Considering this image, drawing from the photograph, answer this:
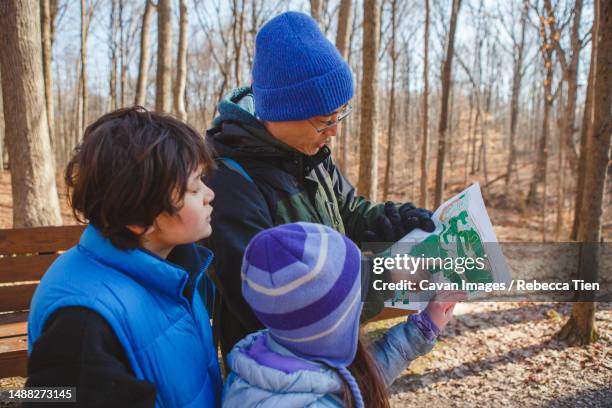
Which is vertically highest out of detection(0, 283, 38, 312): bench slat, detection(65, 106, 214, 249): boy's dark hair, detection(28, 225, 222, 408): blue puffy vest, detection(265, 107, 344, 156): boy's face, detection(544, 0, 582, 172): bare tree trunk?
detection(544, 0, 582, 172): bare tree trunk

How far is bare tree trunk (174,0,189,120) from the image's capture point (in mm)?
7523

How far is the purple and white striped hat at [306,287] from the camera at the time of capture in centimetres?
93

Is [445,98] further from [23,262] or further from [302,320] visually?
[302,320]

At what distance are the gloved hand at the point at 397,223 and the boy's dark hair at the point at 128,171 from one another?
2.88ft

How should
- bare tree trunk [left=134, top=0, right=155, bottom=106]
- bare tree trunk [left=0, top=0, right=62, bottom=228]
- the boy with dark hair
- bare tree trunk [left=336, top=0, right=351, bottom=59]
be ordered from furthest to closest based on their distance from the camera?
bare tree trunk [left=134, top=0, right=155, bottom=106] < bare tree trunk [left=336, top=0, right=351, bottom=59] < bare tree trunk [left=0, top=0, right=62, bottom=228] < the boy with dark hair

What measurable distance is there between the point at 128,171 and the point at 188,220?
0.64 ft

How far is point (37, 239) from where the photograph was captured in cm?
321

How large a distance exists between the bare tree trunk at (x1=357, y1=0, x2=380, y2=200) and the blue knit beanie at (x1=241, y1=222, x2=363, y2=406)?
418 centimetres

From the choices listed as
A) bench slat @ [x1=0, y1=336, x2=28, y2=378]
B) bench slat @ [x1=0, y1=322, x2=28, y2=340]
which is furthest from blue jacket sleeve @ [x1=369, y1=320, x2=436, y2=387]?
bench slat @ [x1=0, y1=322, x2=28, y2=340]

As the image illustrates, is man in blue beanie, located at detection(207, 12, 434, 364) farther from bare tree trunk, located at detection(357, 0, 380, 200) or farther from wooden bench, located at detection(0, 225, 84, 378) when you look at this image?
bare tree trunk, located at detection(357, 0, 380, 200)

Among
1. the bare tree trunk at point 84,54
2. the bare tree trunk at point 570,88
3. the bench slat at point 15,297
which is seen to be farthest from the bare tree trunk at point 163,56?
the bare tree trunk at point 84,54

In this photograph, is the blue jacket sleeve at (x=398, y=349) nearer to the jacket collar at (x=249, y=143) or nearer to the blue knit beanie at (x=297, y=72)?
the jacket collar at (x=249, y=143)

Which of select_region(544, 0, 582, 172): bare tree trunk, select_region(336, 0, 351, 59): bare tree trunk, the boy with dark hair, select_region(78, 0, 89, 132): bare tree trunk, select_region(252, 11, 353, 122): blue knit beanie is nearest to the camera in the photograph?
the boy with dark hair

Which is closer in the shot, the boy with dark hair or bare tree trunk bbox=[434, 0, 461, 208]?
the boy with dark hair
